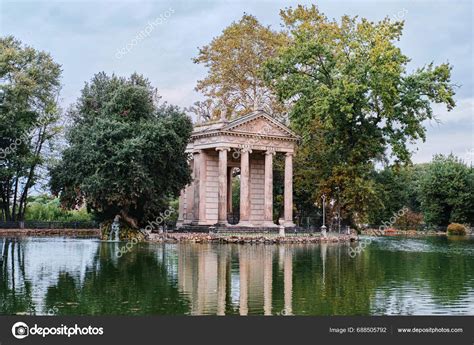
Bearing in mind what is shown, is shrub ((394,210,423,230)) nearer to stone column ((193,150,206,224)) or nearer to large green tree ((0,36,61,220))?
stone column ((193,150,206,224))

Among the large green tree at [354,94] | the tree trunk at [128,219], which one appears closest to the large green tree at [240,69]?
the large green tree at [354,94]

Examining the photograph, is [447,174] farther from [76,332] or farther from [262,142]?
[76,332]

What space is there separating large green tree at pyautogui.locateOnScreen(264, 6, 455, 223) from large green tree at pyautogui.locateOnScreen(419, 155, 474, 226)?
25.2 metres

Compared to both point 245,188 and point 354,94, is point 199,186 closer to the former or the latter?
point 245,188

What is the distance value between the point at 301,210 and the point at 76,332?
2269 inches

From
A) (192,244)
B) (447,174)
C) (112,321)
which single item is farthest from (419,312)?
(447,174)

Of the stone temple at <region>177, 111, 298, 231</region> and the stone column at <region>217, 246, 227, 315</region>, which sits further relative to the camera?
the stone temple at <region>177, 111, 298, 231</region>

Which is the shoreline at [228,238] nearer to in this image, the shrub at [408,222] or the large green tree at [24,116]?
the large green tree at [24,116]

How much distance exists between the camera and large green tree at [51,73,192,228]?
48219 millimetres

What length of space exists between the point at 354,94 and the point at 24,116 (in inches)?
1019

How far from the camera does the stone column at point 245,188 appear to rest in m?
59.7

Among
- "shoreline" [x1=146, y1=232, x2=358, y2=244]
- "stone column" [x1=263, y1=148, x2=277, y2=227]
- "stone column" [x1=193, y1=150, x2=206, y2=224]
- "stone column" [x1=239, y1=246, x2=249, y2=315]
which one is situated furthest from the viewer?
"stone column" [x1=263, y1=148, x2=277, y2=227]

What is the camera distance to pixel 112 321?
1544cm

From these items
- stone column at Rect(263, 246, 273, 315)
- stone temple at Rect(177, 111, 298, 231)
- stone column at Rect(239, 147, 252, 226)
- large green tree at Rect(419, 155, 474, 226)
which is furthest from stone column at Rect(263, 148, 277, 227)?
large green tree at Rect(419, 155, 474, 226)
